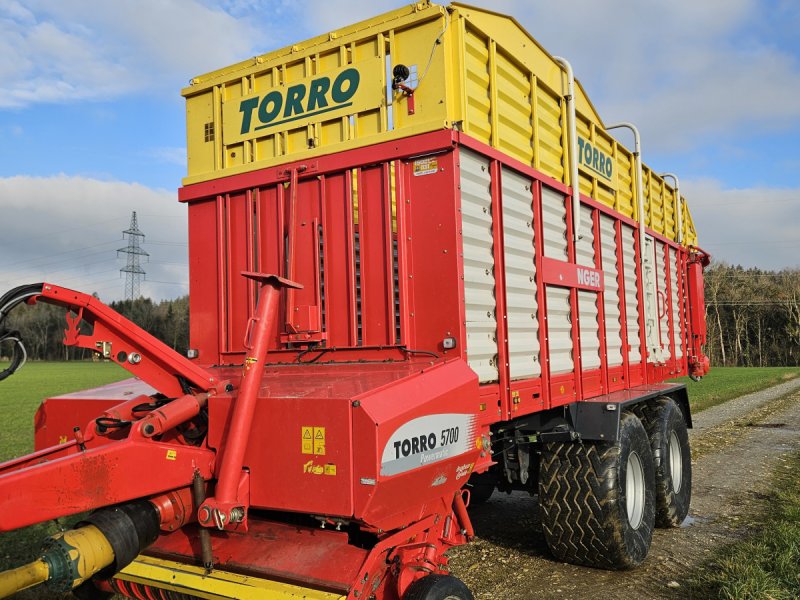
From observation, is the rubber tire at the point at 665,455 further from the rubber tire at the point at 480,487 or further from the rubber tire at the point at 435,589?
the rubber tire at the point at 435,589

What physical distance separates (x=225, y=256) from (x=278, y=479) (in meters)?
2.15

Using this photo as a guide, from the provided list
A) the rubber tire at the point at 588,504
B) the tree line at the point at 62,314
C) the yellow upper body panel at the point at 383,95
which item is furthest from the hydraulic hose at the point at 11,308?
the tree line at the point at 62,314

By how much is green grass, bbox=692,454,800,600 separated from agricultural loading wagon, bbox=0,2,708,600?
1.91 feet

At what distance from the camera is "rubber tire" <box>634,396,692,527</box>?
585 cm

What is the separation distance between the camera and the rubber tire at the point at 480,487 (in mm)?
5906

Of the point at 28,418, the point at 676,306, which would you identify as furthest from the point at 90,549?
→ the point at 28,418

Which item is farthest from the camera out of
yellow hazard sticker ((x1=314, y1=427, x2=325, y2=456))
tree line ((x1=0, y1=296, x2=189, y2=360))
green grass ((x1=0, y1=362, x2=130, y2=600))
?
tree line ((x1=0, y1=296, x2=189, y2=360))

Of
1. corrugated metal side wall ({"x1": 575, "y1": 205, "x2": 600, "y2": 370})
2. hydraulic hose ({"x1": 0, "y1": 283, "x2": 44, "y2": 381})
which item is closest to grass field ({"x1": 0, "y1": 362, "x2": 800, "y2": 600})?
hydraulic hose ({"x1": 0, "y1": 283, "x2": 44, "y2": 381})

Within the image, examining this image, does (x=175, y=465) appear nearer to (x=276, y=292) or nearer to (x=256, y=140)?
(x=276, y=292)

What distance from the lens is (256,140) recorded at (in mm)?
4531

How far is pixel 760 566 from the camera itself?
14.8 ft

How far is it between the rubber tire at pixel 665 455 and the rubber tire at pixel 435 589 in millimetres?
3317

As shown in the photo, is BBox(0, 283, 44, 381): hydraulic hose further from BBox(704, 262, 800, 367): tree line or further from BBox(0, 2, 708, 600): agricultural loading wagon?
BBox(704, 262, 800, 367): tree line

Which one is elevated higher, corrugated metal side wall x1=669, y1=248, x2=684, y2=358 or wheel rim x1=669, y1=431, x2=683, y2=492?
corrugated metal side wall x1=669, y1=248, x2=684, y2=358
